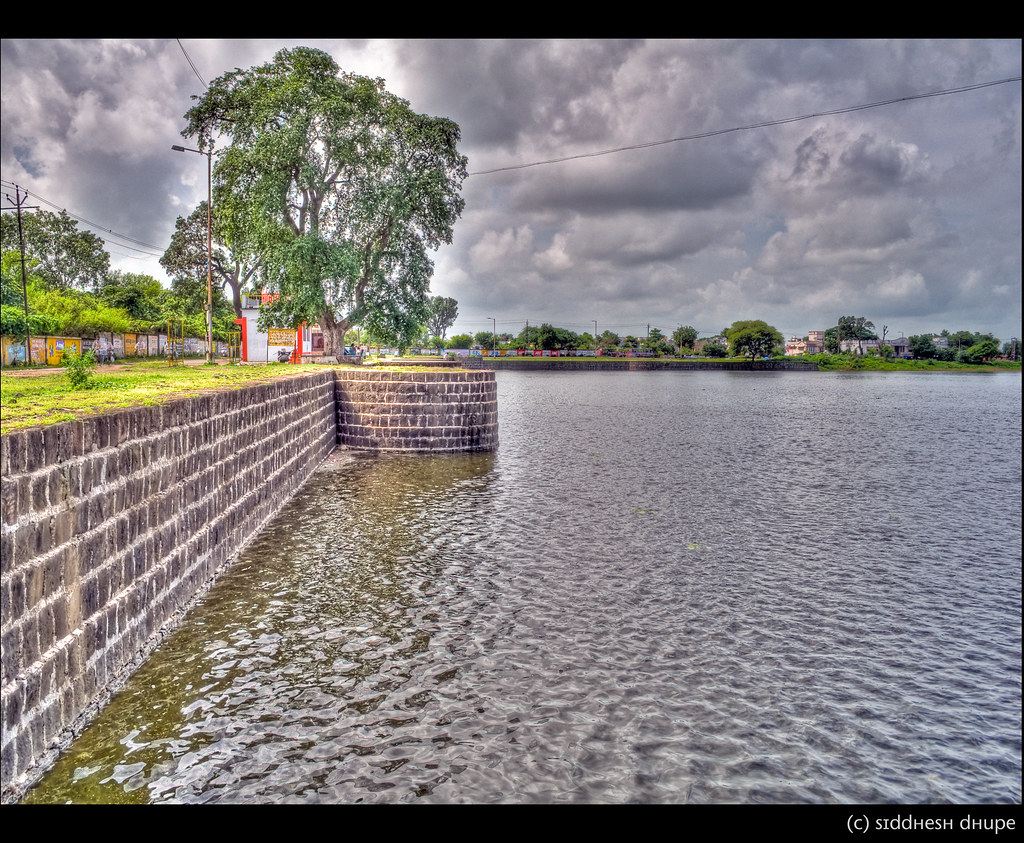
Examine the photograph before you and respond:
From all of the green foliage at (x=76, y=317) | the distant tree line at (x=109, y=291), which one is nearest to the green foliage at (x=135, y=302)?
the distant tree line at (x=109, y=291)

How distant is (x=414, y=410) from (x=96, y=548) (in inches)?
574

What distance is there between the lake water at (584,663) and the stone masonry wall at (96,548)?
0.27 meters

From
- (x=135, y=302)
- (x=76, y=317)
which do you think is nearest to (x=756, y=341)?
(x=135, y=302)

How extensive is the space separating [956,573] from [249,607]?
8.59 m

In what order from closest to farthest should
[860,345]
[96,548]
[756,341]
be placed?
[96,548] → [756,341] → [860,345]

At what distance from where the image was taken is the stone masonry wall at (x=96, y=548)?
3977 millimetres

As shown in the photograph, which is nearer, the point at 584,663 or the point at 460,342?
the point at 584,663

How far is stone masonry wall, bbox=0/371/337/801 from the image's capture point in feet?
13.0

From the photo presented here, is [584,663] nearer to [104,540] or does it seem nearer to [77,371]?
[104,540]

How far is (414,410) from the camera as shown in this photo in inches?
769

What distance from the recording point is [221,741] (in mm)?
4633

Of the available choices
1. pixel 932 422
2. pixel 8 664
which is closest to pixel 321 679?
pixel 8 664

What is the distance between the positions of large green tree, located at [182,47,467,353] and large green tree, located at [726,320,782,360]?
431 ft

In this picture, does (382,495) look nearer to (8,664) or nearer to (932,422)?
(8,664)
